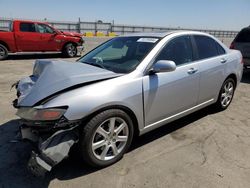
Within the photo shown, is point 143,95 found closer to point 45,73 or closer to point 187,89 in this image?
point 187,89

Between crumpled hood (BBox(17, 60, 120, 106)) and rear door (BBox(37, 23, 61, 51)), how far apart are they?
926 cm

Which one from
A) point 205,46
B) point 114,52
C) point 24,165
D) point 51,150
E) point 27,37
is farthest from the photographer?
point 27,37

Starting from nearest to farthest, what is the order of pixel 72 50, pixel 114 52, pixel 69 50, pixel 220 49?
pixel 114 52 → pixel 220 49 → pixel 69 50 → pixel 72 50

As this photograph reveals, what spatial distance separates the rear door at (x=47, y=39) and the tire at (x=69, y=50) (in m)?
0.39

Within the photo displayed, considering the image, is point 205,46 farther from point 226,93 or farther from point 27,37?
point 27,37

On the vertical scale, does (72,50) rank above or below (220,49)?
below

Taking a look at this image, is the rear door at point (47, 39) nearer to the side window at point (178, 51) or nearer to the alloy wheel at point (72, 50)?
the alloy wheel at point (72, 50)

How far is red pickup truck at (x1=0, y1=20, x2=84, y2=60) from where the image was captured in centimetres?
1168

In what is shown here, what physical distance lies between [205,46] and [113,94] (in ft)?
7.91

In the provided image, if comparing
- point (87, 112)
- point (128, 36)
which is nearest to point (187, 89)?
point (128, 36)

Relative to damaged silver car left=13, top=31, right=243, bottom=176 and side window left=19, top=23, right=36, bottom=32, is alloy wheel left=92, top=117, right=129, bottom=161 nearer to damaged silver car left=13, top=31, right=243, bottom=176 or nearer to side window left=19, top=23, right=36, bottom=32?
damaged silver car left=13, top=31, right=243, bottom=176

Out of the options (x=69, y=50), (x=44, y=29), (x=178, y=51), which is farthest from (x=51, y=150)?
(x=69, y=50)

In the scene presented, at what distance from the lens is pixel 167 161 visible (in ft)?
11.1

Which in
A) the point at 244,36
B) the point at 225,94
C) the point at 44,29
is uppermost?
the point at 44,29
